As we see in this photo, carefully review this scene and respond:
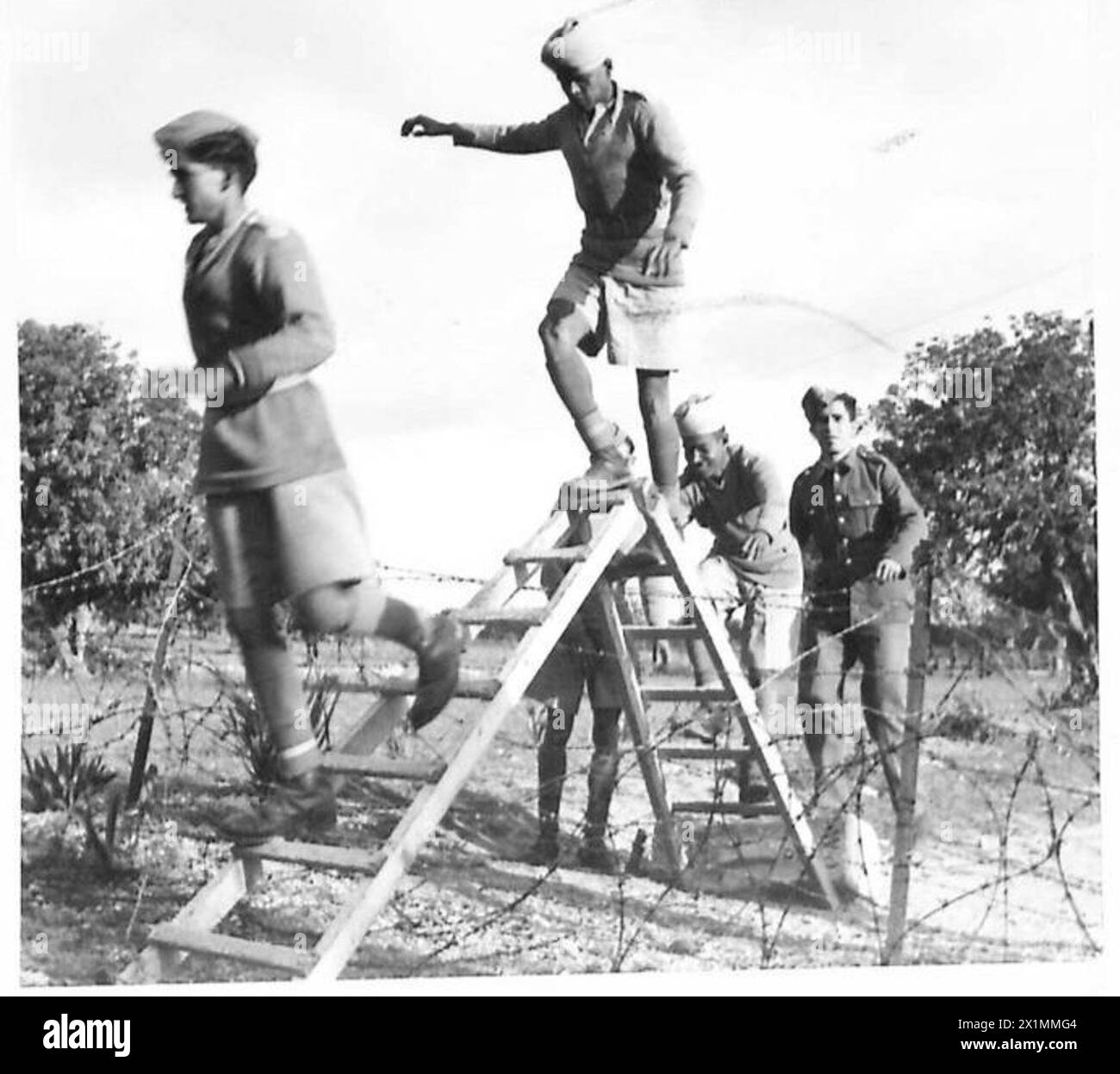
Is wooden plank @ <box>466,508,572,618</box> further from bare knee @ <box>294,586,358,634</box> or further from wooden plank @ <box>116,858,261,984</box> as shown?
wooden plank @ <box>116,858,261,984</box>

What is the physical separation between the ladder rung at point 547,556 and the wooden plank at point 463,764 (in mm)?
32

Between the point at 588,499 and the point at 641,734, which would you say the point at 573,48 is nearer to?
the point at 588,499

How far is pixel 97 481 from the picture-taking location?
5.73 metres

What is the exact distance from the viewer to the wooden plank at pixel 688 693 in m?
6.01

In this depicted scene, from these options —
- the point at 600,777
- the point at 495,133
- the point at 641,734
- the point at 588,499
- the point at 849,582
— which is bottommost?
the point at 600,777

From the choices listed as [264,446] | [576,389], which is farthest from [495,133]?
[264,446]

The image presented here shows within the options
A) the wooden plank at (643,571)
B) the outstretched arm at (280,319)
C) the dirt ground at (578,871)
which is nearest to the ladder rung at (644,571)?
the wooden plank at (643,571)

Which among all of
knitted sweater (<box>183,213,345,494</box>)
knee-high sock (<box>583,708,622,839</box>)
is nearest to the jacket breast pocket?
knee-high sock (<box>583,708,622,839</box>)

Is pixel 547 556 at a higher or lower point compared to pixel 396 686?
higher

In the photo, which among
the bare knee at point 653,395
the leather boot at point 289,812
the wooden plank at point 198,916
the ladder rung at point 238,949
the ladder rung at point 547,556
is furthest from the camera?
the bare knee at point 653,395

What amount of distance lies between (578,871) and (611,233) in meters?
2.17

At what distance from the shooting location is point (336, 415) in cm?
573

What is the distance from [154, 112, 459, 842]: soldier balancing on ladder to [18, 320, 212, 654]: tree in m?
0.12

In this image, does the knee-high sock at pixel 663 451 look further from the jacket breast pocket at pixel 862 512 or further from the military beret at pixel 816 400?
the jacket breast pocket at pixel 862 512
